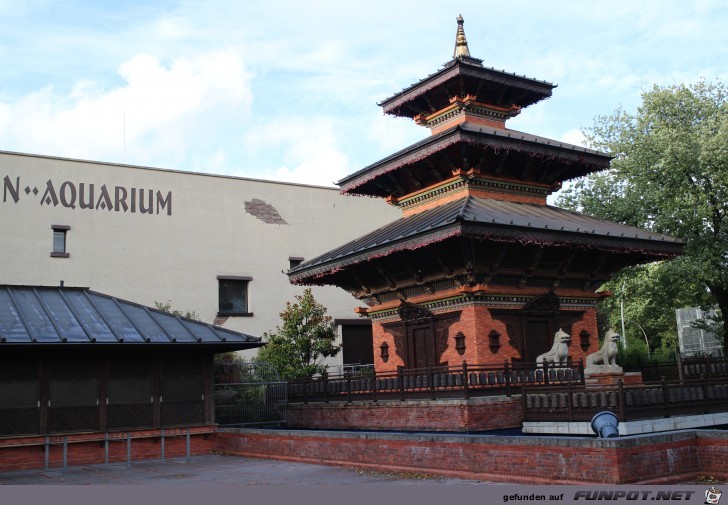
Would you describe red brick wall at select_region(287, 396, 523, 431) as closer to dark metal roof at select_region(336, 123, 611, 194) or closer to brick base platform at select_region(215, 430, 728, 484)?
brick base platform at select_region(215, 430, 728, 484)

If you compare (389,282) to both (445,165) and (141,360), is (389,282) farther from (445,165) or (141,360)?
(141,360)

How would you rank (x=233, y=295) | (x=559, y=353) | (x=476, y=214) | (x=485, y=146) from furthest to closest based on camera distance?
(x=233, y=295)
(x=485, y=146)
(x=476, y=214)
(x=559, y=353)

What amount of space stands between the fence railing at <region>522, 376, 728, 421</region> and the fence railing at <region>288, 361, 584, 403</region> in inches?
30.1

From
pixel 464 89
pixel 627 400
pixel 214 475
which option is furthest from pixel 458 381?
pixel 464 89

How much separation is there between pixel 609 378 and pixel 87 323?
14.4 m

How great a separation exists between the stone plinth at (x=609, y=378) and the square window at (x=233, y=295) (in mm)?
23942

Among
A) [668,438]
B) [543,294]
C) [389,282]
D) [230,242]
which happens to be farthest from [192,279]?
[668,438]

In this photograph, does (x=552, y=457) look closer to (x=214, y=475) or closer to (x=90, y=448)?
(x=214, y=475)

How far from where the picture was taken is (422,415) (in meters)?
21.0

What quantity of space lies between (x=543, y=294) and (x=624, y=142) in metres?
14.6

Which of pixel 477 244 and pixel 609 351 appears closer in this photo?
pixel 609 351

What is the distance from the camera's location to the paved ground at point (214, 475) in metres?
15.5

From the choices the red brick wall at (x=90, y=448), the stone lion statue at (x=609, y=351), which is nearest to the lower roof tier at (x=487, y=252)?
the stone lion statue at (x=609, y=351)

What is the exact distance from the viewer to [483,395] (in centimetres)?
2025
